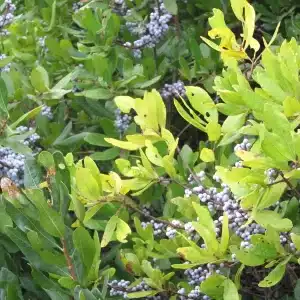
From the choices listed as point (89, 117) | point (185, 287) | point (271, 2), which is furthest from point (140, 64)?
point (185, 287)

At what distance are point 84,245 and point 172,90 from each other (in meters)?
1.09

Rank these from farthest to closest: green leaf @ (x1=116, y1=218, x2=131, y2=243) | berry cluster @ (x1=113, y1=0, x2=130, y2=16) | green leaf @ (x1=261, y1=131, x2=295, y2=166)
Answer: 1. berry cluster @ (x1=113, y1=0, x2=130, y2=16)
2. green leaf @ (x1=116, y1=218, x2=131, y2=243)
3. green leaf @ (x1=261, y1=131, x2=295, y2=166)

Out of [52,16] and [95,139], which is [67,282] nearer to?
[95,139]

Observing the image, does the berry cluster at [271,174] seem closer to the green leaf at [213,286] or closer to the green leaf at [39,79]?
the green leaf at [213,286]

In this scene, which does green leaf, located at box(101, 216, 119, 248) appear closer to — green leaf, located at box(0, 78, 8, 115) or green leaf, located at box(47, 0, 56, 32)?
green leaf, located at box(0, 78, 8, 115)

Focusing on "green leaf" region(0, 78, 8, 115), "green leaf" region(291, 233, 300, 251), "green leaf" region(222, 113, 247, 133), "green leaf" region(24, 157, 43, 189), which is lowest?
"green leaf" region(291, 233, 300, 251)

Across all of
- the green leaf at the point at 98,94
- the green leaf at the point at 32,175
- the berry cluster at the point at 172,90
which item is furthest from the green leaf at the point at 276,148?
the berry cluster at the point at 172,90

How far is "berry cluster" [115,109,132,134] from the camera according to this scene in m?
2.48

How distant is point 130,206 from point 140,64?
2.78ft

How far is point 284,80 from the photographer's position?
1646 mm

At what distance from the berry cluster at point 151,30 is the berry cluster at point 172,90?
0.17 meters

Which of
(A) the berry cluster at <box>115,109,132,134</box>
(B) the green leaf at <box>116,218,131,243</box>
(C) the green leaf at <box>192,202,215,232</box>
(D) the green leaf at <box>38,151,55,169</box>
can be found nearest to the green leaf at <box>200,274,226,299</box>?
(C) the green leaf at <box>192,202,215,232</box>

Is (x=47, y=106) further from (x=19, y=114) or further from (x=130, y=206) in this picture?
(x=130, y=206)

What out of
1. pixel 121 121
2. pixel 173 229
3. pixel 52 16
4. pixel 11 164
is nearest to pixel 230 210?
pixel 173 229
